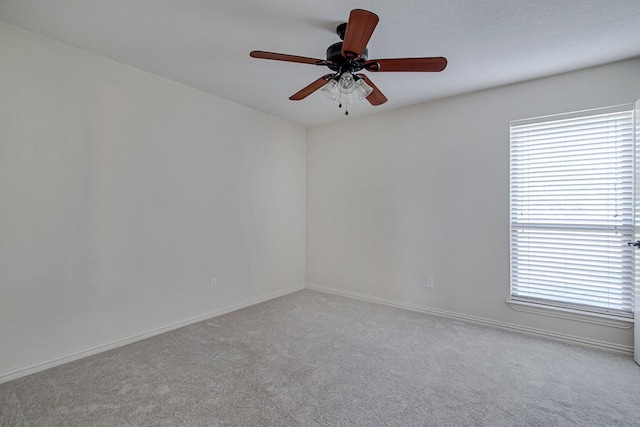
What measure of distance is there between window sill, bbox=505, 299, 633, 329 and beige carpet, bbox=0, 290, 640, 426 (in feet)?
0.86

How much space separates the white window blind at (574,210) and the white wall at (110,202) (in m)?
3.04

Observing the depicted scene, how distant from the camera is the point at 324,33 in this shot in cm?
221

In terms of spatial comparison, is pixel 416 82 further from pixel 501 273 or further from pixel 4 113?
pixel 4 113

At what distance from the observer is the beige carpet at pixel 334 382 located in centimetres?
177

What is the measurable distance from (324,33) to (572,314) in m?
3.23

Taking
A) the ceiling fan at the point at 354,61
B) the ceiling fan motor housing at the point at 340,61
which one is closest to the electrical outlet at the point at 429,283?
the ceiling fan at the point at 354,61

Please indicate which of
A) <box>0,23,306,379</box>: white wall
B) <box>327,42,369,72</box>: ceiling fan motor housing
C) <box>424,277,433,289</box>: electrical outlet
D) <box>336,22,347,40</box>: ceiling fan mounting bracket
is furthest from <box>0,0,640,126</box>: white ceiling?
<box>424,277,433,289</box>: electrical outlet

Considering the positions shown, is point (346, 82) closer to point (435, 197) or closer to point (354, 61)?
point (354, 61)

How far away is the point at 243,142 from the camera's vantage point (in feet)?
12.5

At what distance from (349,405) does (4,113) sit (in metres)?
3.08

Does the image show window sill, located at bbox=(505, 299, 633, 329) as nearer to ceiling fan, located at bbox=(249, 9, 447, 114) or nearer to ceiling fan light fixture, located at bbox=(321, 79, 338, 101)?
ceiling fan, located at bbox=(249, 9, 447, 114)

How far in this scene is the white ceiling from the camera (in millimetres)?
1938

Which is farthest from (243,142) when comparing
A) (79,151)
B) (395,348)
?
(395,348)

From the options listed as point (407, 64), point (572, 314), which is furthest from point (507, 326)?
point (407, 64)
